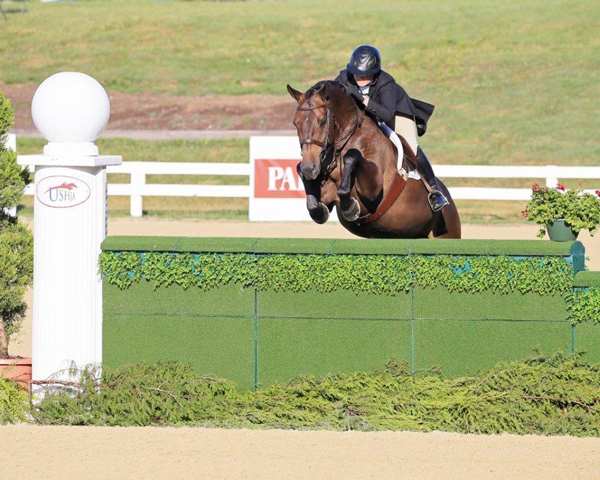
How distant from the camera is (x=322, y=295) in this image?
6.88 m

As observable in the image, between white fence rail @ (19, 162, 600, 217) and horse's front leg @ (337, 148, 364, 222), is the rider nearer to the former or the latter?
horse's front leg @ (337, 148, 364, 222)

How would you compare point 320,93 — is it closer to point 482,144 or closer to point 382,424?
point 382,424

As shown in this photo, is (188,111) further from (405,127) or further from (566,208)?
(566,208)

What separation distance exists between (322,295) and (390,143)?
150 cm

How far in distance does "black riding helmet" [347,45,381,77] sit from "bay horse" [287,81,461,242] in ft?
1.16

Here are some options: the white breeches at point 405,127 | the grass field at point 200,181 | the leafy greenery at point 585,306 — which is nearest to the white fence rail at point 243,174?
the grass field at point 200,181

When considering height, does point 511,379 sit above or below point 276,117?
below

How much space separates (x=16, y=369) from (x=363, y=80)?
3.18m

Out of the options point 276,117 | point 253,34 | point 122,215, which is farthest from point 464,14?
point 122,215

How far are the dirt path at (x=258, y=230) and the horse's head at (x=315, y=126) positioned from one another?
8.95 metres

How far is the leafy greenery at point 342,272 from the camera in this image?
22.2 ft

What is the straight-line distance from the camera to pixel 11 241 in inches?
292

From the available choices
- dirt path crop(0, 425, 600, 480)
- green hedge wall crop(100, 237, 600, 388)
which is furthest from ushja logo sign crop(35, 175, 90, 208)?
dirt path crop(0, 425, 600, 480)

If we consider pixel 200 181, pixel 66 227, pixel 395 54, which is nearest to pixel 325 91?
pixel 66 227
